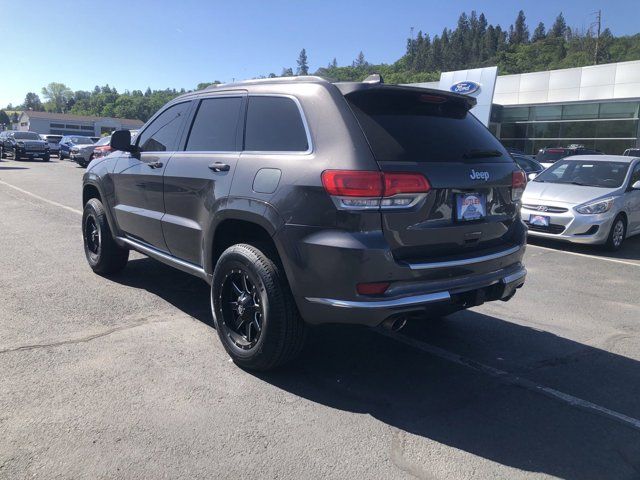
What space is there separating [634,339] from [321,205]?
3420mm

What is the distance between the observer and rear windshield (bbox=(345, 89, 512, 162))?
335 cm

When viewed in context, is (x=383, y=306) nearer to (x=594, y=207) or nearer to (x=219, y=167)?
(x=219, y=167)

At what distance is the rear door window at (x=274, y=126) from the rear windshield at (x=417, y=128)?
0.41 m

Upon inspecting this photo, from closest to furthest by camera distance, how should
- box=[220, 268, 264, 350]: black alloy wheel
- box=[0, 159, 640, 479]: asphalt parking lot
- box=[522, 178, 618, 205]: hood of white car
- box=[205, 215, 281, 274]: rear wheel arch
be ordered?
box=[0, 159, 640, 479]: asphalt parking lot
box=[205, 215, 281, 274]: rear wheel arch
box=[220, 268, 264, 350]: black alloy wheel
box=[522, 178, 618, 205]: hood of white car

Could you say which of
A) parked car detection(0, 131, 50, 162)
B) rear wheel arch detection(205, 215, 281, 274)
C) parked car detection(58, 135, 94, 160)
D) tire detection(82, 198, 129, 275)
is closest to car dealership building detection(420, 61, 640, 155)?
parked car detection(58, 135, 94, 160)

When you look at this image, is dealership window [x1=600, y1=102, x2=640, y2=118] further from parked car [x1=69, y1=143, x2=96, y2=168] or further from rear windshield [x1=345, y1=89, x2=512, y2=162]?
rear windshield [x1=345, y1=89, x2=512, y2=162]

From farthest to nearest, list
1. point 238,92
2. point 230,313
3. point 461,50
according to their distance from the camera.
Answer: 1. point 461,50
2. point 238,92
3. point 230,313

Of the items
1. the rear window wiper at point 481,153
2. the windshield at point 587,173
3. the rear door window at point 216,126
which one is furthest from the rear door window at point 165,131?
the windshield at point 587,173

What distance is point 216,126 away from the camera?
439 centimetres

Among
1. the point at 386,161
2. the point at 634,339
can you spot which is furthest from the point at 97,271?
the point at 634,339

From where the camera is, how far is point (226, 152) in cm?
409

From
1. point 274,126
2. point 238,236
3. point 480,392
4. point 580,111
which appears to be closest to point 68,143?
point 580,111

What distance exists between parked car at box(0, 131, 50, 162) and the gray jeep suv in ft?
100

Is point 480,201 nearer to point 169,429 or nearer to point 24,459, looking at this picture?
point 169,429
